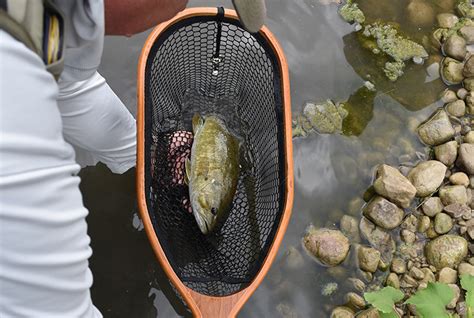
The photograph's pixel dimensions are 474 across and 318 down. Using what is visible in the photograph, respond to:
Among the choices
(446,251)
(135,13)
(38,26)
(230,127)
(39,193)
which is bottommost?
(446,251)

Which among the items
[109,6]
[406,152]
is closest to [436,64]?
[406,152]

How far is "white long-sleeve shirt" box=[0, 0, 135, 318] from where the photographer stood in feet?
3.33

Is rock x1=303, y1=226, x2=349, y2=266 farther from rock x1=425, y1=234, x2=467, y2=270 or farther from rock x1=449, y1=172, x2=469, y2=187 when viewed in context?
rock x1=449, y1=172, x2=469, y2=187

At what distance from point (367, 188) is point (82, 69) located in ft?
6.19

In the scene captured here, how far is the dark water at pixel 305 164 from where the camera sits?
8.66 feet

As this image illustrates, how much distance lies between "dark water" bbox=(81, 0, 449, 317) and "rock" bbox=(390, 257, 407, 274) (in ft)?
0.85

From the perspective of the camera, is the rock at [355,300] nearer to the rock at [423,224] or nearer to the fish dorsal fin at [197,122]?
the rock at [423,224]

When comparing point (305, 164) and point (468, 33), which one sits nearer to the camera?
point (305, 164)

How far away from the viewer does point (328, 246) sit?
273 centimetres

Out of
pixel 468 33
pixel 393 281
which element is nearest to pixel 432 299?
pixel 393 281

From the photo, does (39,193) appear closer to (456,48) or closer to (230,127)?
(230,127)

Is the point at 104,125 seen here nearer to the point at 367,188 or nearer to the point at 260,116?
the point at 260,116

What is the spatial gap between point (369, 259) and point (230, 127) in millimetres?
990

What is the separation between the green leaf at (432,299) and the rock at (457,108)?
4.00ft
